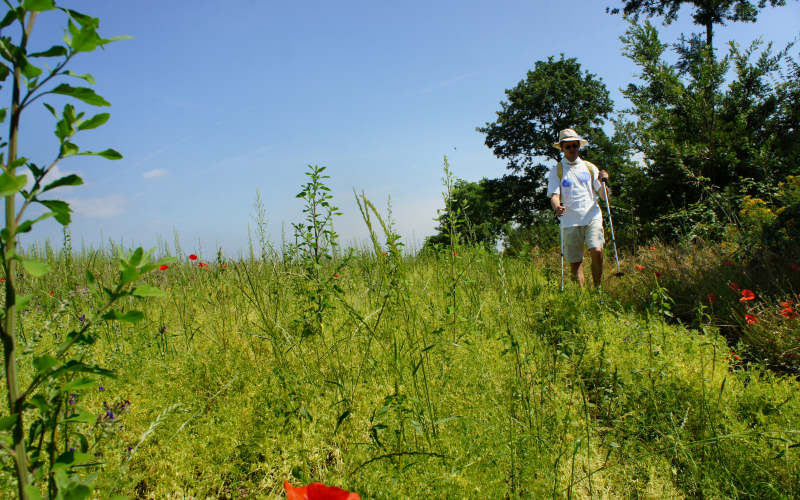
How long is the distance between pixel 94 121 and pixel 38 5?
181 mm

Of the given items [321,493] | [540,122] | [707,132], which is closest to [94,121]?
[321,493]

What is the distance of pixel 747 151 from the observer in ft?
23.6

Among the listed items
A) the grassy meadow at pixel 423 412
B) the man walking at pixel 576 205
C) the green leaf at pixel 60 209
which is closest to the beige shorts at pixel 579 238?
the man walking at pixel 576 205

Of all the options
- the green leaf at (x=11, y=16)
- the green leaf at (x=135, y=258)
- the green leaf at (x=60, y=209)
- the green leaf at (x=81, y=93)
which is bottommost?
the green leaf at (x=135, y=258)

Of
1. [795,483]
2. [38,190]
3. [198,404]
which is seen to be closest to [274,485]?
[198,404]

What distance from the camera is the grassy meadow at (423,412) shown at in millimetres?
1810

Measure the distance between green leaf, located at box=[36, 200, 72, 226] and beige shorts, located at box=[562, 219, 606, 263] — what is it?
18.7ft

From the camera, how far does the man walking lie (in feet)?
18.1

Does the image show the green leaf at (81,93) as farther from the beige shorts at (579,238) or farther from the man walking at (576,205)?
the beige shorts at (579,238)

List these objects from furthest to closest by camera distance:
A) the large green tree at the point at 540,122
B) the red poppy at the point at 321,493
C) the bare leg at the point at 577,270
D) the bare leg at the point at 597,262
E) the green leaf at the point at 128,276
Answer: the large green tree at the point at 540,122 → the bare leg at the point at 577,270 → the bare leg at the point at 597,262 → the red poppy at the point at 321,493 → the green leaf at the point at 128,276

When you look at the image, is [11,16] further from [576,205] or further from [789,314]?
[576,205]

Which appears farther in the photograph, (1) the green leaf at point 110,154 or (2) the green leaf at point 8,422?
(1) the green leaf at point 110,154

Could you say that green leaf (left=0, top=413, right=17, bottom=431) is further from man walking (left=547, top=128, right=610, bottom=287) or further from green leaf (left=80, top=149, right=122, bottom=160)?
man walking (left=547, top=128, right=610, bottom=287)

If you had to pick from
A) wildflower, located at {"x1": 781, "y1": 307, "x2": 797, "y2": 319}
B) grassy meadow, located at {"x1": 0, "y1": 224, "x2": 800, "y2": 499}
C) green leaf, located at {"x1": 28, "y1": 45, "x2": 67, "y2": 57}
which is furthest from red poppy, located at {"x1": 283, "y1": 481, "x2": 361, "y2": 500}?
wildflower, located at {"x1": 781, "y1": 307, "x2": 797, "y2": 319}
